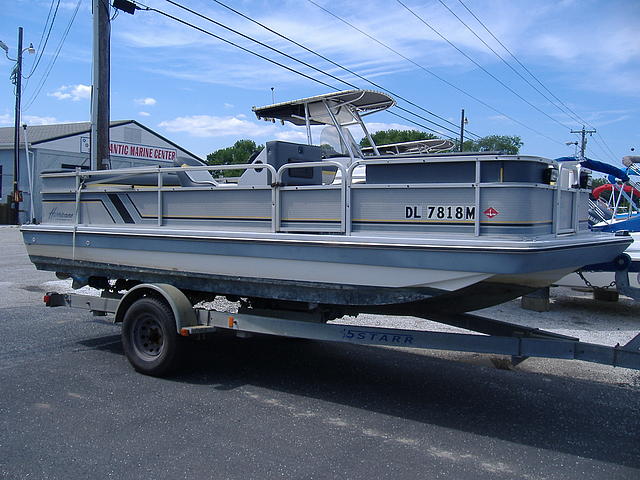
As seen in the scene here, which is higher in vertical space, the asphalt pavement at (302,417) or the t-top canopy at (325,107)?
the t-top canopy at (325,107)

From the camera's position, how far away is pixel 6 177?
116ft

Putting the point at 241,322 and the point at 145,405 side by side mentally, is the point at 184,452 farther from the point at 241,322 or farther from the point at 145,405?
the point at 241,322

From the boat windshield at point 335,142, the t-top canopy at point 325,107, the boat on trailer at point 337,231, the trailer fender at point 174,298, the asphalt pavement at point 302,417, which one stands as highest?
the t-top canopy at point 325,107

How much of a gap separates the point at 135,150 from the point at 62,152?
14.0 ft

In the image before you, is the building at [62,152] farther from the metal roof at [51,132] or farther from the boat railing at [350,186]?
the boat railing at [350,186]

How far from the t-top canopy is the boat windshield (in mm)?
262

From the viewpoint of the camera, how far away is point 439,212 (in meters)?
4.48

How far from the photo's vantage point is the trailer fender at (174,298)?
568 cm

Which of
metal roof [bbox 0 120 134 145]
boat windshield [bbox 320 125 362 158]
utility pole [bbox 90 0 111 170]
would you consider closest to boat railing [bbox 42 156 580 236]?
boat windshield [bbox 320 125 362 158]

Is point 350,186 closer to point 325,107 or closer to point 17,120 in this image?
point 325,107

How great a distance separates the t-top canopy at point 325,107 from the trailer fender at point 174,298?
3.84 m

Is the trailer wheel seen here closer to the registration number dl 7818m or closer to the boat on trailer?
the boat on trailer

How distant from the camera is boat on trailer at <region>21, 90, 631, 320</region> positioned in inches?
169

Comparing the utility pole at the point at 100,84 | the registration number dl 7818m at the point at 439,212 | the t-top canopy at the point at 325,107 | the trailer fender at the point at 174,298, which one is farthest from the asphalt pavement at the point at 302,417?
the utility pole at the point at 100,84
